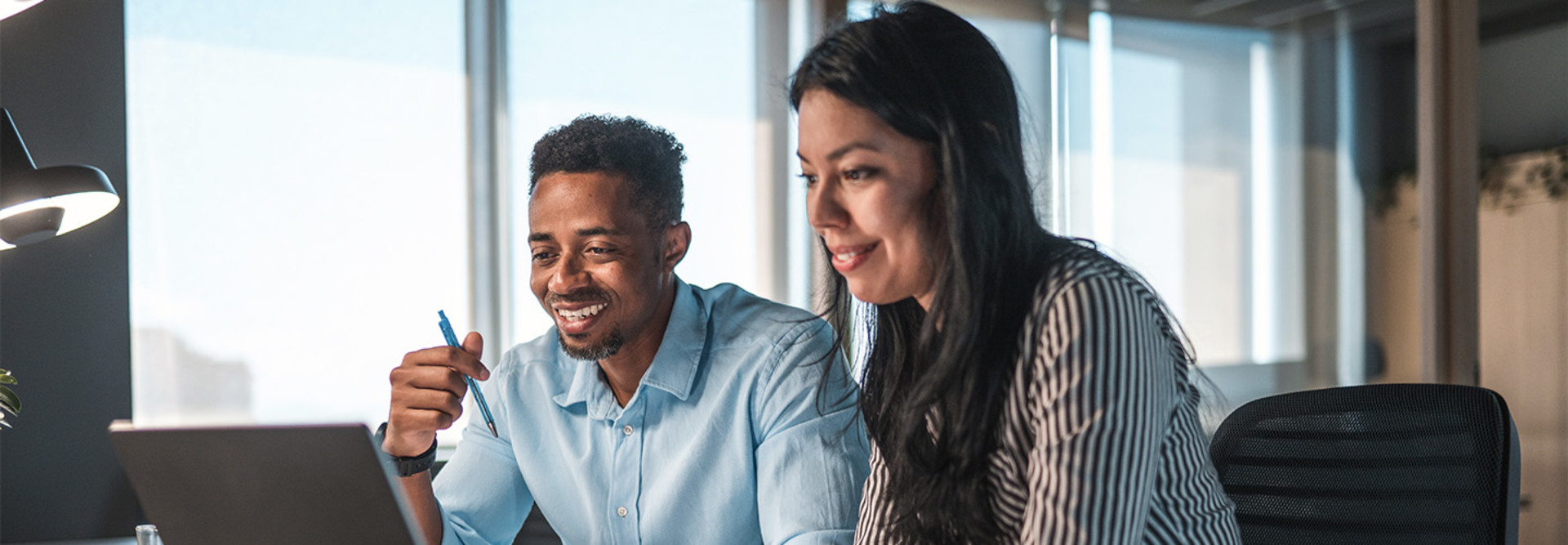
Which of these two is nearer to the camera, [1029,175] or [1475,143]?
[1029,175]

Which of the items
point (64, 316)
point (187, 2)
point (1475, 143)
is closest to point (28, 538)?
point (64, 316)

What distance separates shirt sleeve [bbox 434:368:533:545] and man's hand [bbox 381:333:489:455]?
25 cm

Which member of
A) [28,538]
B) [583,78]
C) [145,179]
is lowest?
[28,538]

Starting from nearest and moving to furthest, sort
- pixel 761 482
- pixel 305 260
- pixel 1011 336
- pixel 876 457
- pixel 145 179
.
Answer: pixel 1011 336 → pixel 876 457 → pixel 761 482 → pixel 145 179 → pixel 305 260

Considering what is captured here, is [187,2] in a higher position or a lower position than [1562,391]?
higher

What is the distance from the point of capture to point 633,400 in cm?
152

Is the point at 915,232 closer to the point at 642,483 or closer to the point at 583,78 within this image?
the point at 642,483

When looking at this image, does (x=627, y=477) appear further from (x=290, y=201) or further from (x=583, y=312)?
(x=290, y=201)

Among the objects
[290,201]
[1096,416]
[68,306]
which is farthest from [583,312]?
[290,201]

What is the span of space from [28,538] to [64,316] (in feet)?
1.74

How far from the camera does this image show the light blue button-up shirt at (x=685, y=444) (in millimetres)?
1378

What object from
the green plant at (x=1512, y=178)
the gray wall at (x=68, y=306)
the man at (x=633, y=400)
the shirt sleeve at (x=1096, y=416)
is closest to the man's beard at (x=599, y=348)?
the man at (x=633, y=400)

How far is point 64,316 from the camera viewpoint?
2.65m

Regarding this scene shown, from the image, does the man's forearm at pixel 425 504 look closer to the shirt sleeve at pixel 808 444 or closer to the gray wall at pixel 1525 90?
the shirt sleeve at pixel 808 444
